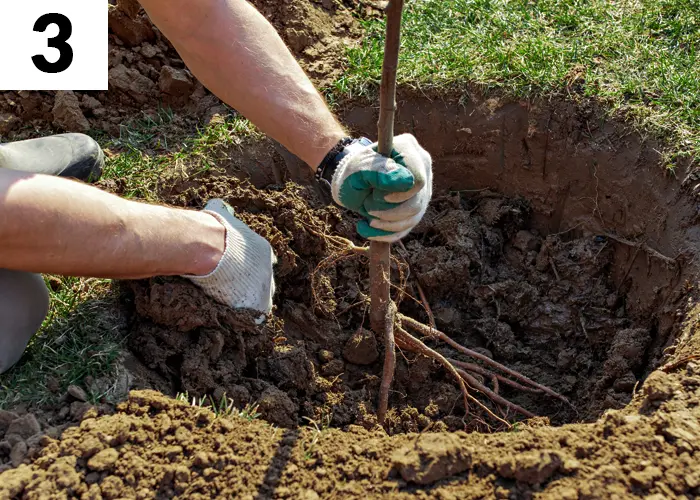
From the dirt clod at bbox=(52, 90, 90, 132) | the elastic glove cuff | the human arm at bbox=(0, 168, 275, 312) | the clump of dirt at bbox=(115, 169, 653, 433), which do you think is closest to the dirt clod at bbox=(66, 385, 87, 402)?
the clump of dirt at bbox=(115, 169, 653, 433)

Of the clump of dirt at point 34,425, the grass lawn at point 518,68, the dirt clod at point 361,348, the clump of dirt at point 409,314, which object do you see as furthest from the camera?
the grass lawn at point 518,68

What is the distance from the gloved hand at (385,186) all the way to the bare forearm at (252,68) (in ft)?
0.91

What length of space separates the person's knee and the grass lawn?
0.13 meters

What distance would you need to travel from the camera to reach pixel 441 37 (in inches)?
132

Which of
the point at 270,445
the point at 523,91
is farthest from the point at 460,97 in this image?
the point at 270,445

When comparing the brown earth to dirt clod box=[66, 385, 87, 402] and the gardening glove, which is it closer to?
dirt clod box=[66, 385, 87, 402]

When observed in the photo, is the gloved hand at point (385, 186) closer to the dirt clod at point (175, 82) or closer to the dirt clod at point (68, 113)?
the dirt clod at point (175, 82)

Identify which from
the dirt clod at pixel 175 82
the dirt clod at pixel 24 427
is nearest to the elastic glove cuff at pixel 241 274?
the dirt clod at pixel 24 427

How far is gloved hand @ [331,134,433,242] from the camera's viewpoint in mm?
2021

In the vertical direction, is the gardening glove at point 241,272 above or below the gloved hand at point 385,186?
below

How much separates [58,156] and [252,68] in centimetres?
105

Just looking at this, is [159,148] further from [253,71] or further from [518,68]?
[518,68]

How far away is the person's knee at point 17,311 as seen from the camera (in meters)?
2.19

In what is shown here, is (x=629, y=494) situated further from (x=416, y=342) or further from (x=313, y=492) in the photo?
(x=416, y=342)
